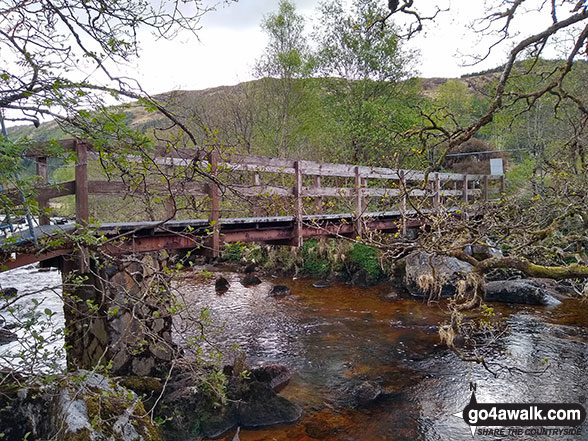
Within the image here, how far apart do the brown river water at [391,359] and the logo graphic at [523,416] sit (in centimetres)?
13

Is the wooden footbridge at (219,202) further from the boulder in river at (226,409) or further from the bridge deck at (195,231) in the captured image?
the boulder in river at (226,409)

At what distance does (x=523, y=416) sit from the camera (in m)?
5.55

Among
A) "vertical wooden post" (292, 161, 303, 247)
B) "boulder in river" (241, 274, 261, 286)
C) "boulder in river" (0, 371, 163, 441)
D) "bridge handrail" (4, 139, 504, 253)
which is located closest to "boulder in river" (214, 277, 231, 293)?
"boulder in river" (241, 274, 261, 286)

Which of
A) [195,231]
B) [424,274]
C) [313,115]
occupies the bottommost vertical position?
[424,274]

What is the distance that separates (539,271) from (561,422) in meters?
2.93

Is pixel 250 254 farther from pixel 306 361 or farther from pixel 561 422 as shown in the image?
pixel 561 422

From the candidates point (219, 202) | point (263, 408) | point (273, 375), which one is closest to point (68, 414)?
point (263, 408)

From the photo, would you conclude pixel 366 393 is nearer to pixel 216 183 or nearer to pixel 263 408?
pixel 263 408

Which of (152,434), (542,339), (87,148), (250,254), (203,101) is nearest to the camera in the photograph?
(152,434)

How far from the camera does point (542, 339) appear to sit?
311 inches

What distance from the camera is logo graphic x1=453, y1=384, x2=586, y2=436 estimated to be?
5281 mm

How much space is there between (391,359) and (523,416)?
2277 mm

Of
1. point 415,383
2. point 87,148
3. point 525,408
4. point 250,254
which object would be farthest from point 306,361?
point 250,254

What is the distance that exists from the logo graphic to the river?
4.9 inches
